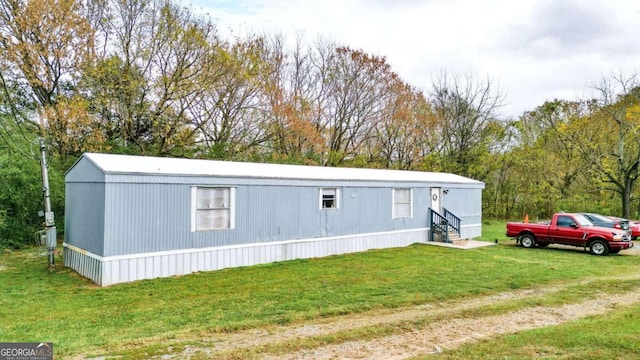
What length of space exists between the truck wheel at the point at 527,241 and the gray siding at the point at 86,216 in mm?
14058

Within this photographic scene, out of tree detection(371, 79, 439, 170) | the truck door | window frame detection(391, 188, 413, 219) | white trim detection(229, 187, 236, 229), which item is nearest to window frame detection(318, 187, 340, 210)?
window frame detection(391, 188, 413, 219)

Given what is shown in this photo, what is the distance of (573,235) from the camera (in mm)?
13727

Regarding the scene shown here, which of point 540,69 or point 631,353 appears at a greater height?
point 540,69

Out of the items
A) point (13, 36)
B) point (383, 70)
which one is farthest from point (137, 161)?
point (383, 70)

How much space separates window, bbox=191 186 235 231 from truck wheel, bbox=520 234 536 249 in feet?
36.3

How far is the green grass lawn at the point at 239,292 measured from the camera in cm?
566

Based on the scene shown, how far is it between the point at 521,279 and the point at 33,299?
1019 centimetres

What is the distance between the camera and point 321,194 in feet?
41.7

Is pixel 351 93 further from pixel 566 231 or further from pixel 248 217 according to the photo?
pixel 248 217

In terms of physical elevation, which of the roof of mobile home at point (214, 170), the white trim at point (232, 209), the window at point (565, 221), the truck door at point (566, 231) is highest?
the roof of mobile home at point (214, 170)

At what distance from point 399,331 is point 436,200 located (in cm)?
1162

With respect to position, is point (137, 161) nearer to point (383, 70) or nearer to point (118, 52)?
point (118, 52)

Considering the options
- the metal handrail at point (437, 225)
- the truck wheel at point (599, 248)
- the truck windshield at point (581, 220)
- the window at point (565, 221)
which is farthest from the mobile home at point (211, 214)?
the truck wheel at point (599, 248)

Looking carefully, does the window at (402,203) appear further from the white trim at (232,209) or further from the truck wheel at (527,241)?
the white trim at (232,209)
